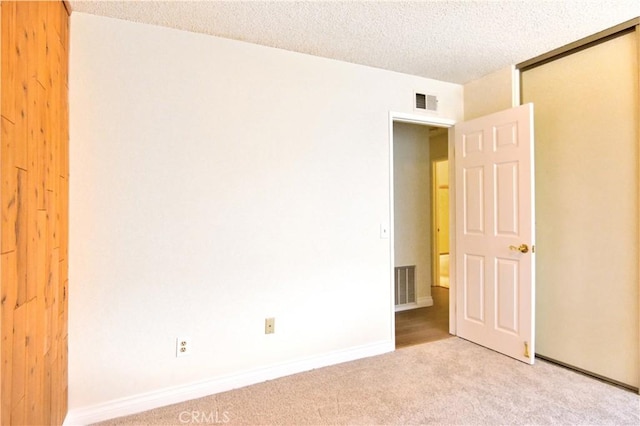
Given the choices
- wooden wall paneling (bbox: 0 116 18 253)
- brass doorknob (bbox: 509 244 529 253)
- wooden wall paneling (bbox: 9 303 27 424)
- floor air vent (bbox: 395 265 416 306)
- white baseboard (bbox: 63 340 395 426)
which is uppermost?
wooden wall paneling (bbox: 0 116 18 253)

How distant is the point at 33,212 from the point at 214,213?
1.01 metres

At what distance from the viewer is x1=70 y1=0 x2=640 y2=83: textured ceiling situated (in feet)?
6.48

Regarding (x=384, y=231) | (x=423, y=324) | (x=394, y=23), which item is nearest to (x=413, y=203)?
(x=423, y=324)

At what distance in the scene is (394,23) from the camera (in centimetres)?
217

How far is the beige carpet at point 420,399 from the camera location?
1.96m

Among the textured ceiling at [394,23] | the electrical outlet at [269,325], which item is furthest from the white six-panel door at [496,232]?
the electrical outlet at [269,325]

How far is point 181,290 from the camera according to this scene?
2197 millimetres

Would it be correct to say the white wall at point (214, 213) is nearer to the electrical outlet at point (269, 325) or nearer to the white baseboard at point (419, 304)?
the electrical outlet at point (269, 325)

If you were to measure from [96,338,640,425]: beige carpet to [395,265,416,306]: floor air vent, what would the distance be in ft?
5.30

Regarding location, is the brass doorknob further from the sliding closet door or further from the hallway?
the hallway

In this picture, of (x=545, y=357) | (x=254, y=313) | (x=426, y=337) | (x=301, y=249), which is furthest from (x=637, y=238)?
(x=254, y=313)

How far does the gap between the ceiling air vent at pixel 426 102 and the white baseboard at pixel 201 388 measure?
7.06ft

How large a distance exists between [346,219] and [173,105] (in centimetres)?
149

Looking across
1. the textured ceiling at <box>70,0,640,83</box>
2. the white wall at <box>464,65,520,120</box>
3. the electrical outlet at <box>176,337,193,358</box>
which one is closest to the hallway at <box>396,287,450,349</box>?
the electrical outlet at <box>176,337,193,358</box>
